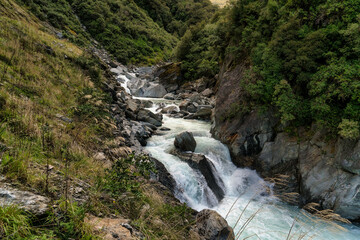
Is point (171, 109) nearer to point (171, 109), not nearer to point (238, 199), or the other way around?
point (171, 109)

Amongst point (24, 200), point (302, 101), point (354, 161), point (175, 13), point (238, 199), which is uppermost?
point (175, 13)

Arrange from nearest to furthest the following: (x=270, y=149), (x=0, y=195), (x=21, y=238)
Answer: (x=21, y=238) < (x=0, y=195) < (x=270, y=149)

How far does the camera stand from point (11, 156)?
252cm

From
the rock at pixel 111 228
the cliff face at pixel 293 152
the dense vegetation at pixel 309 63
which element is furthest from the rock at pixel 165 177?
the dense vegetation at pixel 309 63

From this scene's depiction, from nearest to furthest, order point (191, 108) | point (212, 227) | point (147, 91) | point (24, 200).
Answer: point (24, 200), point (212, 227), point (191, 108), point (147, 91)

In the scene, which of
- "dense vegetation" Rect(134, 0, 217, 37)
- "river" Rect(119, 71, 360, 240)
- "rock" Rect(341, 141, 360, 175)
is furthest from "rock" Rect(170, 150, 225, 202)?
"dense vegetation" Rect(134, 0, 217, 37)

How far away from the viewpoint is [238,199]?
31.9 ft

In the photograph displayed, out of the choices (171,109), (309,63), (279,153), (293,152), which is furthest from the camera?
(171,109)

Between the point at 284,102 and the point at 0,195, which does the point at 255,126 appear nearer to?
the point at 284,102

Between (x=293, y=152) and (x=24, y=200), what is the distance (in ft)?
34.7

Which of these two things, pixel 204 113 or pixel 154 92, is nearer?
pixel 204 113

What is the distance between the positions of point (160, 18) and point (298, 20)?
244 ft

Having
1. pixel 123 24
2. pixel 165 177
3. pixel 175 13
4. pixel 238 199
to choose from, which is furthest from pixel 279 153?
pixel 175 13

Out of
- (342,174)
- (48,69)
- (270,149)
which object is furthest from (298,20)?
(48,69)
